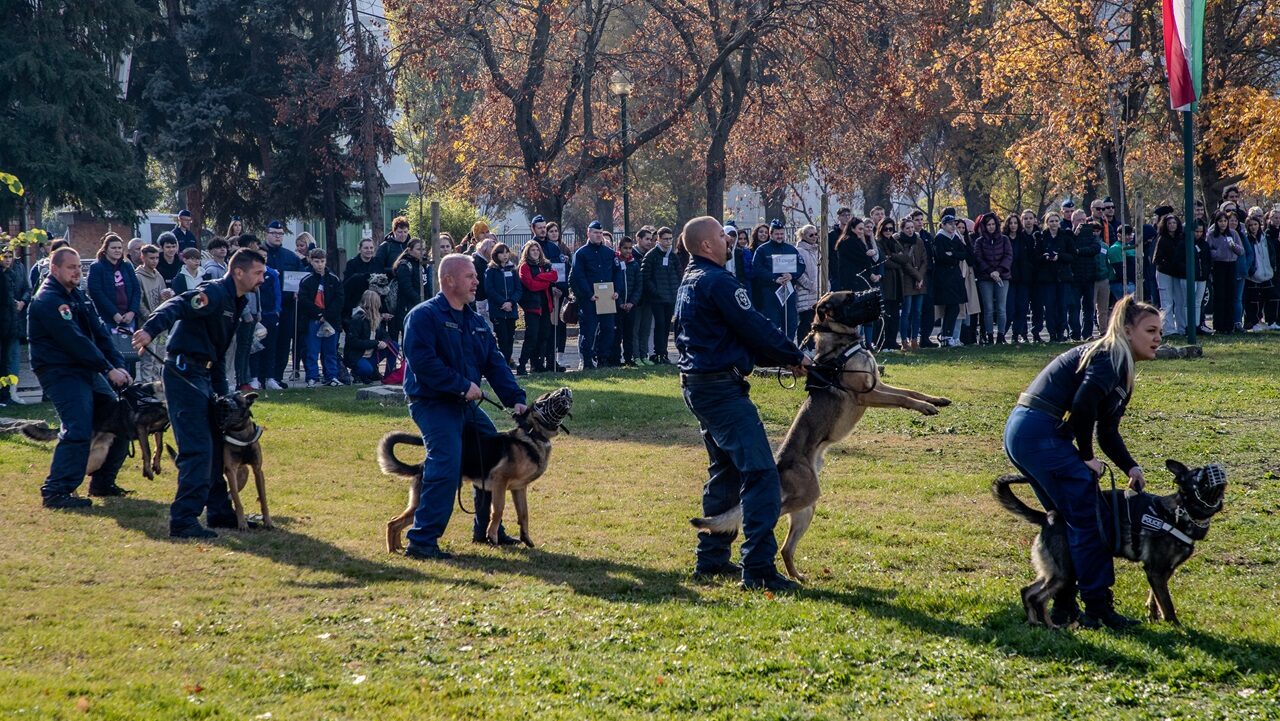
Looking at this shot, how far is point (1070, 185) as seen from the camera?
44.3 meters

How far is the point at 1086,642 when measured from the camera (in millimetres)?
6172

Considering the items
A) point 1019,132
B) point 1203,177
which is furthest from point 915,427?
point 1019,132

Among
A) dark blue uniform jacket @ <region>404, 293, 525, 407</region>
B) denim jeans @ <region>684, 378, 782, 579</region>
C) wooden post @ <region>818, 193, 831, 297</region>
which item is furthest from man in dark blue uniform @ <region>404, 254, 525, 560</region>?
wooden post @ <region>818, 193, 831, 297</region>

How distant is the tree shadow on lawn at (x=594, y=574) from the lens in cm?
746

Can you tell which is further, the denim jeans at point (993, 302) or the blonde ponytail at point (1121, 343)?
the denim jeans at point (993, 302)

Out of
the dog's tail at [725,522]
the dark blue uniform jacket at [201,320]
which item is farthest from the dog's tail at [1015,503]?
the dark blue uniform jacket at [201,320]

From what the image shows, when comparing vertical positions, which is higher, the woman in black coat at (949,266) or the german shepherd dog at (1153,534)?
the woman in black coat at (949,266)

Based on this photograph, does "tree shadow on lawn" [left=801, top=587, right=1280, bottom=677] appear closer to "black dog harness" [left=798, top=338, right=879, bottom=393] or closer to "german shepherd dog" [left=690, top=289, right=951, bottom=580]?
"german shepherd dog" [left=690, top=289, right=951, bottom=580]

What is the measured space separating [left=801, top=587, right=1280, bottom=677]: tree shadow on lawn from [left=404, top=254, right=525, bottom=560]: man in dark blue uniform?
2992 mm

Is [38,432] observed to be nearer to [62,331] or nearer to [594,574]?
[62,331]

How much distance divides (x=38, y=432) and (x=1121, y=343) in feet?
36.5

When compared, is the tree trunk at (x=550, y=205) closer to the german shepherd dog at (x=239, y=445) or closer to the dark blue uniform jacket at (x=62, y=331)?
the dark blue uniform jacket at (x=62, y=331)

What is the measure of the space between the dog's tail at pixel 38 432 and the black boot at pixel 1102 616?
10825mm

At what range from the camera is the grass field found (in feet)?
18.3
